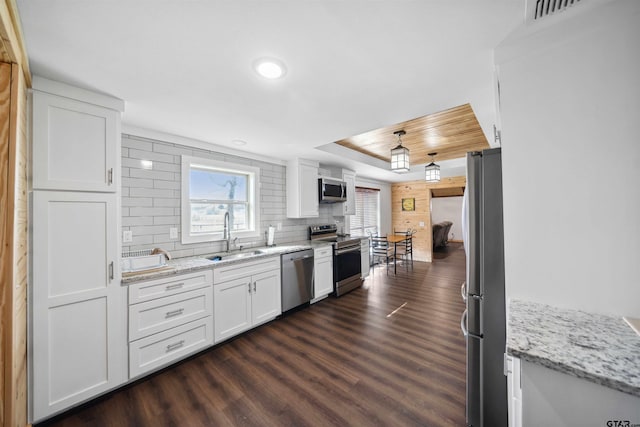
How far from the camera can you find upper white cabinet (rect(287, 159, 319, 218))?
149 inches

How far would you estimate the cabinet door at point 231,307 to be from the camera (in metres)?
2.37

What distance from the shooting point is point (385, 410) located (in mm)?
1593

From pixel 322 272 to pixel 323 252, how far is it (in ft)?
1.02

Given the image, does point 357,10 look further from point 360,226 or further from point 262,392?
point 360,226

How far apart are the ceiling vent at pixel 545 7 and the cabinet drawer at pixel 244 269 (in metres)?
2.86


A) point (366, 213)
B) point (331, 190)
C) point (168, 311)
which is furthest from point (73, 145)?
point (366, 213)

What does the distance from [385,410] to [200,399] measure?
1.36 m

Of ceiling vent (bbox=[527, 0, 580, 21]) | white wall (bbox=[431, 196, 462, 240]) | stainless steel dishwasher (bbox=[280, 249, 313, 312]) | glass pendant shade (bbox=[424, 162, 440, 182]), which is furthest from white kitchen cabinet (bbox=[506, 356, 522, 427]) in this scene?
white wall (bbox=[431, 196, 462, 240])

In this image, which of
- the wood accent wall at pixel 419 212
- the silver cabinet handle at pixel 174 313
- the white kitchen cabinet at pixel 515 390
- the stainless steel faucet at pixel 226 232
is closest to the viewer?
the white kitchen cabinet at pixel 515 390

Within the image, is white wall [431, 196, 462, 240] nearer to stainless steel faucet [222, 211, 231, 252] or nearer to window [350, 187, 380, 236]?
window [350, 187, 380, 236]

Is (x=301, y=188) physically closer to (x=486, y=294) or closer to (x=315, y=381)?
(x=315, y=381)

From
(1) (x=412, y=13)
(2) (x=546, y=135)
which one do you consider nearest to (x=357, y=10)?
(1) (x=412, y=13)

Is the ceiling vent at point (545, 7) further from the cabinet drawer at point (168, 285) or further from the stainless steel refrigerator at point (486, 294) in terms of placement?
the cabinet drawer at point (168, 285)

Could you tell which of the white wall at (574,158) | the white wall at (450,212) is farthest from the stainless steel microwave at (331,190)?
the white wall at (450,212)
